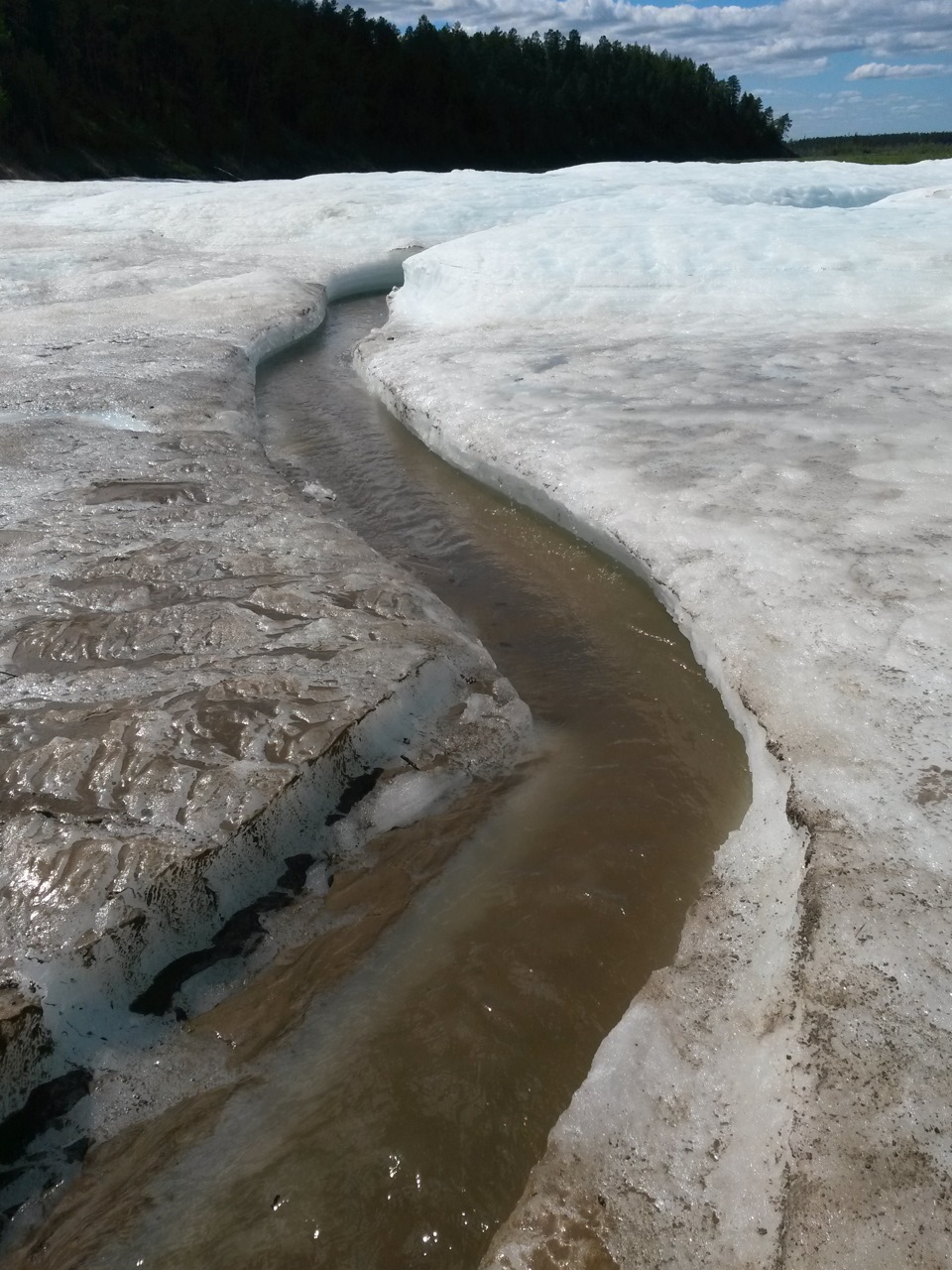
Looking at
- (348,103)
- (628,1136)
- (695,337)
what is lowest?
(628,1136)

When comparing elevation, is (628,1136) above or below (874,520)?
below

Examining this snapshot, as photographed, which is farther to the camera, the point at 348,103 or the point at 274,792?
the point at 348,103

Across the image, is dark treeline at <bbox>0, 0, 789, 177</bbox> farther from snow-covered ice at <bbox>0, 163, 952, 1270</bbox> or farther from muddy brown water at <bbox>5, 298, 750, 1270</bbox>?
muddy brown water at <bbox>5, 298, 750, 1270</bbox>

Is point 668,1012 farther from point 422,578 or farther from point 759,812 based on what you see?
point 422,578

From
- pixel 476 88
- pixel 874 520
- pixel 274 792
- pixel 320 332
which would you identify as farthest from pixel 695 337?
pixel 476 88

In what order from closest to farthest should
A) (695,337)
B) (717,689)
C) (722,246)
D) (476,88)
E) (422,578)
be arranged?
(717,689)
(422,578)
(695,337)
(722,246)
(476,88)

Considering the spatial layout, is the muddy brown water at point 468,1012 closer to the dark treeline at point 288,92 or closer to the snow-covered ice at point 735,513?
the snow-covered ice at point 735,513

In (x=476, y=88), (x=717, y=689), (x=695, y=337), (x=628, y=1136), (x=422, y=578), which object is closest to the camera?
(x=628, y=1136)

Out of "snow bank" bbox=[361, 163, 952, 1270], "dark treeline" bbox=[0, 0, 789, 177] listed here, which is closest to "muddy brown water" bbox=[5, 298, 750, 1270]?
"snow bank" bbox=[361, 163, 952, 1270]
